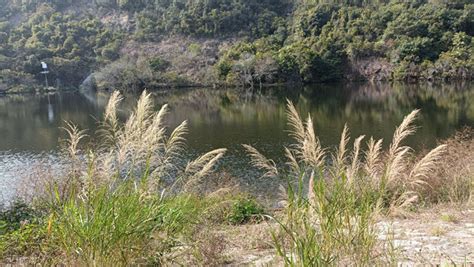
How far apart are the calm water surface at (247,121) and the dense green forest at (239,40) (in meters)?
17.9

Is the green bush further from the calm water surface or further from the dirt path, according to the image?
the calm water surface

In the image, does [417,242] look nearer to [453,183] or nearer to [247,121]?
[453,183]

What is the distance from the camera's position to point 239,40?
303 ft

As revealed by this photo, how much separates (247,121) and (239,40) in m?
60.8

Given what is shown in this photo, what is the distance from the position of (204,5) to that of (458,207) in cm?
9516

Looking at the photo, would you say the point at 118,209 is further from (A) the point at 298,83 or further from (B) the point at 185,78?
(B) the point at 185,78

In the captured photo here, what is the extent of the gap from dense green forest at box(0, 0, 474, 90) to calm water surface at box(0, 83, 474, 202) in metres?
17.9

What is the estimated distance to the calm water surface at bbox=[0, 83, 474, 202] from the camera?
23000 millimetres

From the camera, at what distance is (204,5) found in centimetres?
9700

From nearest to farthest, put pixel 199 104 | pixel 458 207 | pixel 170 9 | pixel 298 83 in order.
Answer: pixel 458 207, pixel 199 104, pixel 298 83, pixel 170 9

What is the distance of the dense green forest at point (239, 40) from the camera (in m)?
69.2

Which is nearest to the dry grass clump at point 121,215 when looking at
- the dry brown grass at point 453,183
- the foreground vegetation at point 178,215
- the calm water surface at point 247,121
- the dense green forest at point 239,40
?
the foreground vegetation at point 178,215

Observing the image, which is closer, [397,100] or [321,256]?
[321,256]

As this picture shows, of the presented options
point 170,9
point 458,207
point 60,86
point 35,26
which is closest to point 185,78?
point 60,86
